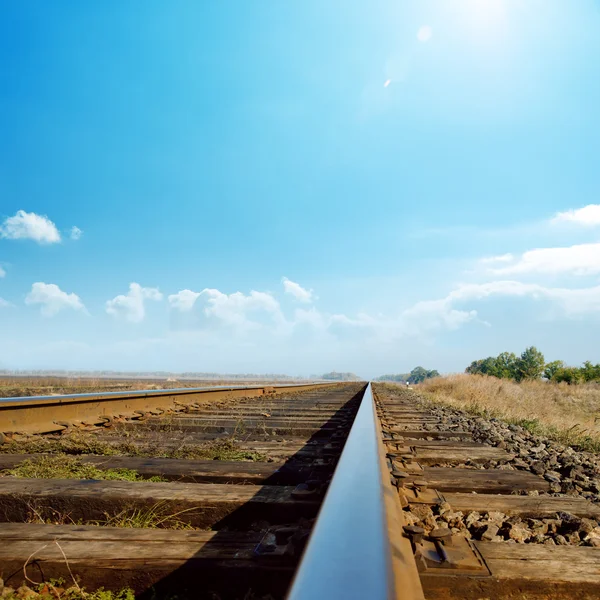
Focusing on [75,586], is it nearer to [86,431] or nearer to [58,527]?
[58,527]

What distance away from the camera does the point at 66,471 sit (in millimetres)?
2152

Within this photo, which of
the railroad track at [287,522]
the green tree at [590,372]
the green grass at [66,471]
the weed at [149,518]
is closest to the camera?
the railroad track at [287,522]

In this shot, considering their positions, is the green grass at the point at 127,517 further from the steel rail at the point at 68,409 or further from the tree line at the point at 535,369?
the tree line at the point at 535,369

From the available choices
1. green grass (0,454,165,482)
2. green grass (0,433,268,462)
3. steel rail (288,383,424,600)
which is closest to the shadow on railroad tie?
steel rail (288,383,424,600)

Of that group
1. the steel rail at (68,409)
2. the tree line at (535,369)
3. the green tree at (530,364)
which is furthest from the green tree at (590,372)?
the steel rail at (68,409)

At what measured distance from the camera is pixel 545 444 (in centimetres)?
385

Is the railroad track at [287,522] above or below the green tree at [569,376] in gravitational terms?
above

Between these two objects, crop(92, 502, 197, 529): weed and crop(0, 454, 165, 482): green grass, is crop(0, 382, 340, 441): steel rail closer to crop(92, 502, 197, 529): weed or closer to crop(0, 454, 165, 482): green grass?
crop(0, 454, 165, 482): green grass

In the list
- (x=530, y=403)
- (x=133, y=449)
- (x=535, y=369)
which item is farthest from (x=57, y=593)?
(x=535, y=369)

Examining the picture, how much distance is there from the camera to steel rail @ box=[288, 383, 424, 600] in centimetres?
64

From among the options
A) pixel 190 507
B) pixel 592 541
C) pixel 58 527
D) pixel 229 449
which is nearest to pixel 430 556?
pixel 592 541

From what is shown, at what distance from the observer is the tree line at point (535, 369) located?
33969 mm

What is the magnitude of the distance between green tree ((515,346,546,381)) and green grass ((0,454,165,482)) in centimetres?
5425

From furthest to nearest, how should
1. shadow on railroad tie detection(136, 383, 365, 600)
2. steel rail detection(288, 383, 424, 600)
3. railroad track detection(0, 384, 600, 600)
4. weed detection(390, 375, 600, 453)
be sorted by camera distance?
1. weed detection(390, 375, 600, 453)
2. shadow on railroad tie detection(136, 383, 365, 600)
3. railroad track detection(0, 384, 600, 600)
4. steel rail detection(288, 383, 424, 600)
